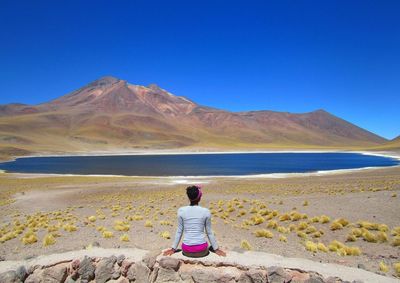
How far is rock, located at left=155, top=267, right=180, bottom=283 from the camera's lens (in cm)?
684

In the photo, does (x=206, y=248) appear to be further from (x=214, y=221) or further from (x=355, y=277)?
(x=214, y=221)

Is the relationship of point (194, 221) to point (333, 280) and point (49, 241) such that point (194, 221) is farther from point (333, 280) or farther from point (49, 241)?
point (49, 241)

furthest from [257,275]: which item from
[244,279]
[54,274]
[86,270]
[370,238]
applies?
[370,238]

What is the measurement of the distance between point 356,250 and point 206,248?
6.04 metres

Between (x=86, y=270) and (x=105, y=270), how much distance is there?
1.48ft

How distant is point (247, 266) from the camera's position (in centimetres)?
666

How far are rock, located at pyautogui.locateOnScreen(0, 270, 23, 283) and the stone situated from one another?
5.81m

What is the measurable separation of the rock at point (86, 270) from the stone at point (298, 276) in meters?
4.26

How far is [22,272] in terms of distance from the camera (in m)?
7.34

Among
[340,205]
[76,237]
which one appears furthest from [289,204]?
[76,237]

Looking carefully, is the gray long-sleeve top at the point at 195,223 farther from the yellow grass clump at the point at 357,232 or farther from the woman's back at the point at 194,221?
the yellow grass clump at the point at 357,232

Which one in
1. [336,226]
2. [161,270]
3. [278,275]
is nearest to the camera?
[278,275]

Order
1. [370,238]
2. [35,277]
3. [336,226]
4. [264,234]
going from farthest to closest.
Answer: [336,226], [264,234], [370,238], [35,277]

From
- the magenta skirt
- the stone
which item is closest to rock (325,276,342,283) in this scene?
the stone
